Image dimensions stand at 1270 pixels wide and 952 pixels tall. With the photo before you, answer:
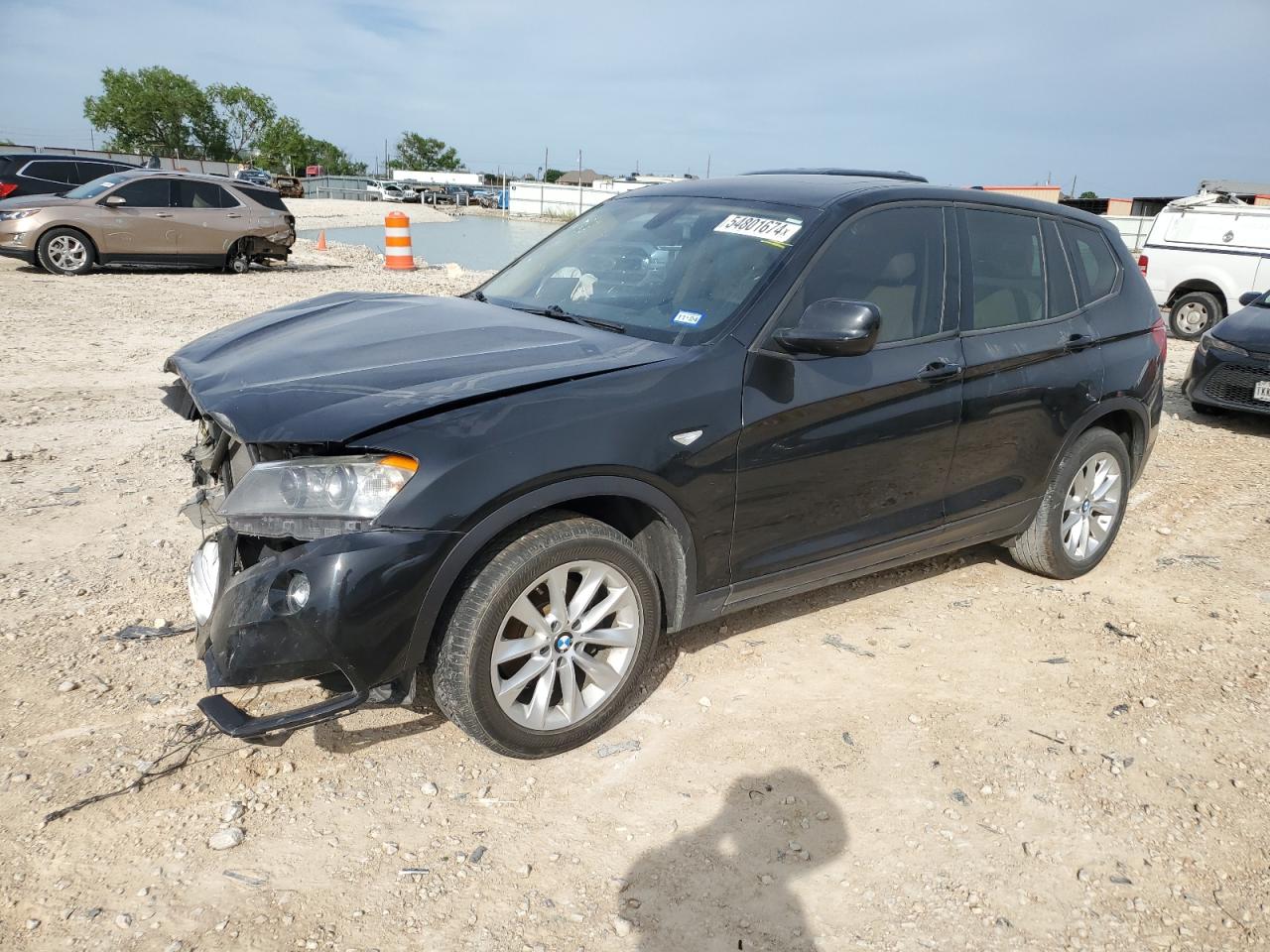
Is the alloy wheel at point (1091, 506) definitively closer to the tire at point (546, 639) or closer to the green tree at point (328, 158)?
the tire at point (546, 639)

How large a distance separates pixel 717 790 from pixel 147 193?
49.5ft

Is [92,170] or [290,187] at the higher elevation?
[290,187]

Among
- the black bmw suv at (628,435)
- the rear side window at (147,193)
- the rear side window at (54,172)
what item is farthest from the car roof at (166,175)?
the black bmw suv at (628,435)

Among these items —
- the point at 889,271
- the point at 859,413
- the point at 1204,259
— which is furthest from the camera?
the point at 1204,259

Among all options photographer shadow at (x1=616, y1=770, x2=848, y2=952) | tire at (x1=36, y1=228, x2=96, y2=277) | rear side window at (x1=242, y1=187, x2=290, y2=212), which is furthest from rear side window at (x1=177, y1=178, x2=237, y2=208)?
photographer shadow at (x1=616, y1=770, x2=848, y2=952)

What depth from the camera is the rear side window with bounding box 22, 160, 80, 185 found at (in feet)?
55.4

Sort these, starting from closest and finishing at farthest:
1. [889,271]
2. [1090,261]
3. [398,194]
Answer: [889,271]
[1090,261]
[398,194]

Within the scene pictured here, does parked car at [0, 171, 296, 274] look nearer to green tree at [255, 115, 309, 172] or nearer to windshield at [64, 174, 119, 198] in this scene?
windshield at [64, 174, 119, 198]

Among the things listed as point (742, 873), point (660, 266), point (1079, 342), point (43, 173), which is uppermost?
point (43, 173)

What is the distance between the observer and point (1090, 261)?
4.76m

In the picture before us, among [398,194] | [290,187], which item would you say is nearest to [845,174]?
[290,187]

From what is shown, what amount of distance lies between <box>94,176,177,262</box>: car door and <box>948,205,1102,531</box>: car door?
14.1 m

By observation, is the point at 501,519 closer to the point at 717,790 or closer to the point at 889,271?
the point at 717,790

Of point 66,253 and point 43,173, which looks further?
point 43,173
